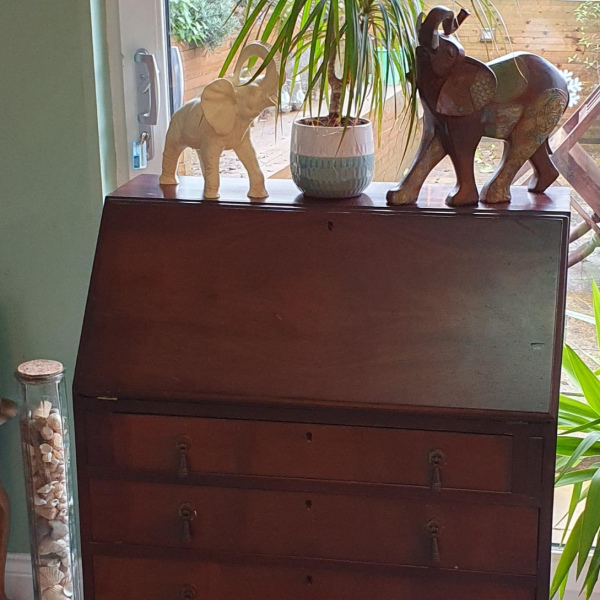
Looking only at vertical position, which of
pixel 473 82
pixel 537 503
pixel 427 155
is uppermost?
pixel 473 82

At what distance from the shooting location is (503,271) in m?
1.52

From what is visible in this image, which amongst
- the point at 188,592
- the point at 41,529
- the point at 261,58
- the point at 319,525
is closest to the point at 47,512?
the point at 41,529

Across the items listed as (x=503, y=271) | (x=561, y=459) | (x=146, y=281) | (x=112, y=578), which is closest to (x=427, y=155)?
(x=503, y=271)

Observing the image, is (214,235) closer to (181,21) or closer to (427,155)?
(427,155)

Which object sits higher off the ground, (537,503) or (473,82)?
(473,82)

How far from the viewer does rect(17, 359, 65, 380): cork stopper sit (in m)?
1.86

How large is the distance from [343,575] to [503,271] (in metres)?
0.60

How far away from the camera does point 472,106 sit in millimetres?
1567

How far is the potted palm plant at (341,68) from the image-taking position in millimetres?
1526

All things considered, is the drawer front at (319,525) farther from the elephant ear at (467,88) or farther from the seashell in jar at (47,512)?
the elephant ear at (467,88)

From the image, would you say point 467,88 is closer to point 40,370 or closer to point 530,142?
point 530,142

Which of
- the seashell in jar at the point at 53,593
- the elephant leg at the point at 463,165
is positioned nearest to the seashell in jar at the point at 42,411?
the seashell in jar at the point at 53,593

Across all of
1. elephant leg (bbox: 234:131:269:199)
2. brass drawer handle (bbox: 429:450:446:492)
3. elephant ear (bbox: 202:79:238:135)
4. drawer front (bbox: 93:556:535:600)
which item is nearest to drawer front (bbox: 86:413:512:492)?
brass drawer handle (bbox: 429:450:446:492)

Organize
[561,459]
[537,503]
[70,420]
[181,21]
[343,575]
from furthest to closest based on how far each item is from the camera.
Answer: [70,420] < [181,21] < [561,459] < [343,575] < [537,503]
